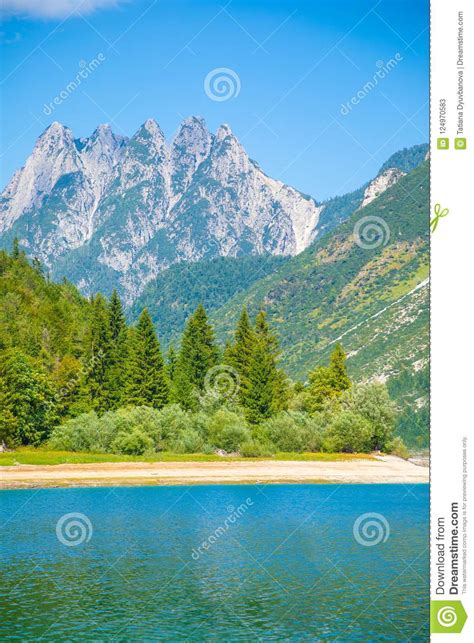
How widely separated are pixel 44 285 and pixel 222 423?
49.7 meters

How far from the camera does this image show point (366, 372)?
429ft

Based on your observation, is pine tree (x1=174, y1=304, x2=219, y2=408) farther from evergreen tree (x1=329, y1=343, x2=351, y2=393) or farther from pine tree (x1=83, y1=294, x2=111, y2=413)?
evergreen tree (x1=329, y1=343, x2=351, y2=393)

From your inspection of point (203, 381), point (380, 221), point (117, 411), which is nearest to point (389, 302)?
point (380, 221)

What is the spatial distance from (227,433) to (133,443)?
302 inches

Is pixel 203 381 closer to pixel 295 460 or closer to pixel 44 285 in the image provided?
pixel 295 460

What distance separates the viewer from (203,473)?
176ft

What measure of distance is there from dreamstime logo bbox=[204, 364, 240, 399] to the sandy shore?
516 inches

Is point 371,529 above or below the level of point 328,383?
below

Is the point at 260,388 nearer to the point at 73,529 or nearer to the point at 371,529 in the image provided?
the point at 371,529

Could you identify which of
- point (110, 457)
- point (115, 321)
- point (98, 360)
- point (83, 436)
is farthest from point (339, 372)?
point (110, 457)

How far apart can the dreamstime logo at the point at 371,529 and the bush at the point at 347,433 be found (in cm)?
2765

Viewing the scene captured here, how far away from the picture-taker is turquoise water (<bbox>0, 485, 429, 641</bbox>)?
750 inches

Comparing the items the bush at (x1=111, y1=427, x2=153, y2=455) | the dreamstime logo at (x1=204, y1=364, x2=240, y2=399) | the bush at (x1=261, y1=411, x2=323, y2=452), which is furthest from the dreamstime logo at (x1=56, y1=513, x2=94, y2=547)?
the dreamstime logo at (x1=204, y1=364, x2=240, y2=399)
